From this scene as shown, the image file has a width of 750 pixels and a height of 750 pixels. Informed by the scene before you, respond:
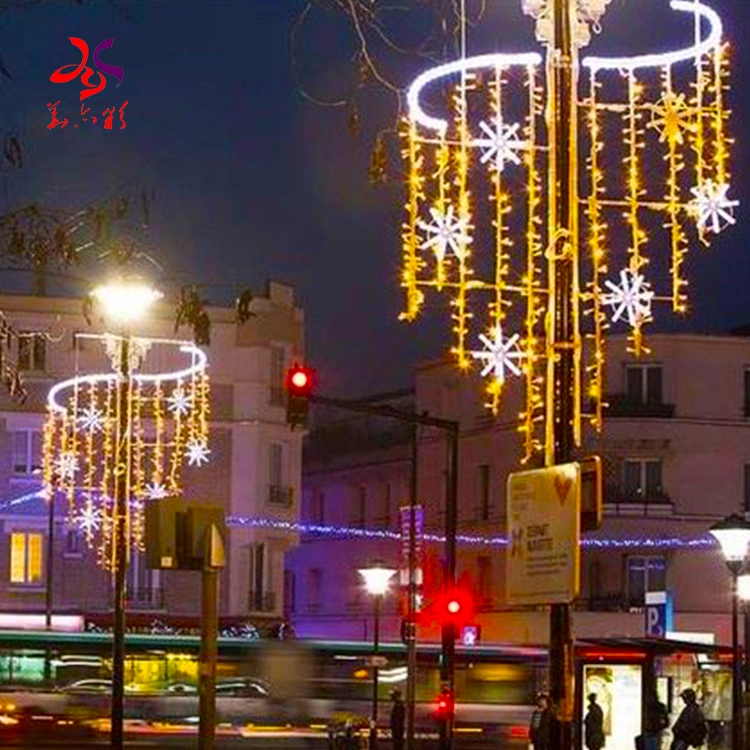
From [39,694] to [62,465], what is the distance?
9146mm

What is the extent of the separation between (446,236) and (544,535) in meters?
3.12

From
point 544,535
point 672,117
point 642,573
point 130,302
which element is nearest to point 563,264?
point 672,117

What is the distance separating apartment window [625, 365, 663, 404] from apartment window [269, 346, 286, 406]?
37.9 feet

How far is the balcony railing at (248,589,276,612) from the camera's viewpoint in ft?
250

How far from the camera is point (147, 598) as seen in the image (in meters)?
75.6

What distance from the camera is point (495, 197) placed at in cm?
1792

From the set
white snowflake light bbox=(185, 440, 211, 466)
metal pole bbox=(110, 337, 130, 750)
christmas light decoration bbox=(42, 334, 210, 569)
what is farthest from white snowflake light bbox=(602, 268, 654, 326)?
christmas light decoration bbox=(42, 334, 210, 569)

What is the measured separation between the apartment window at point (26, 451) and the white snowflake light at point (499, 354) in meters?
56.8

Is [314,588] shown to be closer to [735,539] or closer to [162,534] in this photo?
[735,539]

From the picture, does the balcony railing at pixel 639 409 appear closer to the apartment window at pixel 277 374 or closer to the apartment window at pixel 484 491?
the apartment window at pixel 484 491

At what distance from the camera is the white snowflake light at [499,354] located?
18.4 metres

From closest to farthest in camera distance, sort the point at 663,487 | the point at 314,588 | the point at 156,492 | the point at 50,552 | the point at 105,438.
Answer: the point at 156,492 < the point at 105,438 < the point at 50,552 < the point at 663,487 < the point at 314,588

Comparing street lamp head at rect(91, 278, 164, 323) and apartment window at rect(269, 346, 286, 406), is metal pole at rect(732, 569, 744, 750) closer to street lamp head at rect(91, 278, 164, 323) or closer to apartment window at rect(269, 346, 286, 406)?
street lamp head at rect(91, 278, 164, 323)

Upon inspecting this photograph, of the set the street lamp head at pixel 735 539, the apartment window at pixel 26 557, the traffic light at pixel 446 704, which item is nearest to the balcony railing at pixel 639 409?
the apartment window at pixel 26 557
